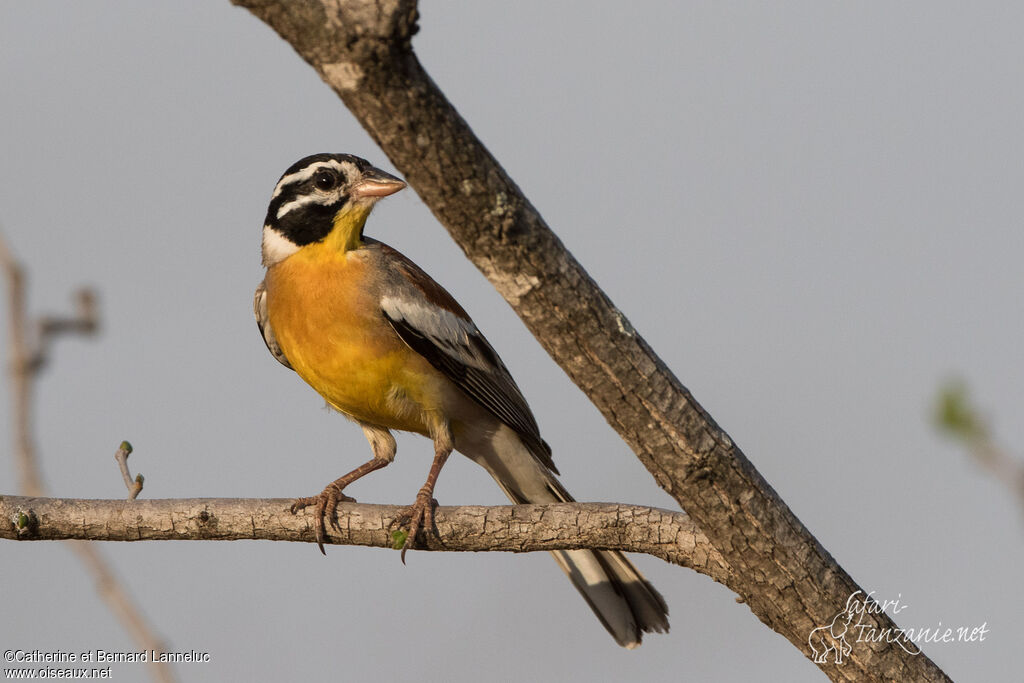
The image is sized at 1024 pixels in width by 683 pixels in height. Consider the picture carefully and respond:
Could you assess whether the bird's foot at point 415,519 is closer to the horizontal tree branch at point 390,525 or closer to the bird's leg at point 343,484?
the horizontal tree branch at point 390,525

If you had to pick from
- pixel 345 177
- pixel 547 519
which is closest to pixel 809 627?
pixel 547 519

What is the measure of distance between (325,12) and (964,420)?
2404 mm

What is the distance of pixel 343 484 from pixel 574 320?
3.27m

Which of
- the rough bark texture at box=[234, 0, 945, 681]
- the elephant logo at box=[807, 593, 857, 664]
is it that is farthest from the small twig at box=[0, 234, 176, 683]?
the elephant logo at box=[807, 593, 857, 664]

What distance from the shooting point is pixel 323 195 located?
7.52 meters

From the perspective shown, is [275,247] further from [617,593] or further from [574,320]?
[574,320]

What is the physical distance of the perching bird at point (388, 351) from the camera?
7098 mm

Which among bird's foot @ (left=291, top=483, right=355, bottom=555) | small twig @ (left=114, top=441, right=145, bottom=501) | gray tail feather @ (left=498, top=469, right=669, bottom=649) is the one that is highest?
small twig @ (left=114, top=441, right=145, bottom=501)

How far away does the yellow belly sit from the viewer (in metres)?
7.11

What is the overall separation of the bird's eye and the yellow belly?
41 cm

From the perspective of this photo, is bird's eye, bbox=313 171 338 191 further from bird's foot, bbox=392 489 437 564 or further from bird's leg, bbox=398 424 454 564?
bird's foot, bbox=392 489 437 564

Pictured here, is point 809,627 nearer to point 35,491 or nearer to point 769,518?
point 769,518

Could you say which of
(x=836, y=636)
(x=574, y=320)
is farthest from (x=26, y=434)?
(x=836, y=636)

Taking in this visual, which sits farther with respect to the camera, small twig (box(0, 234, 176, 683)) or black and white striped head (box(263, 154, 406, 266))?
black and white striped head (box(263, 154, 406, 266))
